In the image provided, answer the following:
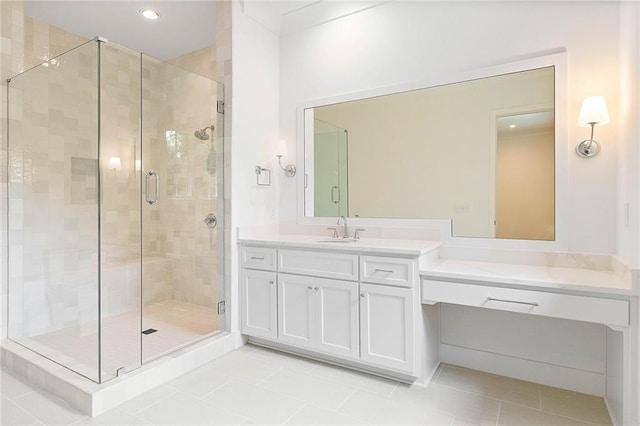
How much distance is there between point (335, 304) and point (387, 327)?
385mm

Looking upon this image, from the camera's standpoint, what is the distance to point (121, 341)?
7.72 feet

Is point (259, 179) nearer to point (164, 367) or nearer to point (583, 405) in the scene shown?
point (164, 367)

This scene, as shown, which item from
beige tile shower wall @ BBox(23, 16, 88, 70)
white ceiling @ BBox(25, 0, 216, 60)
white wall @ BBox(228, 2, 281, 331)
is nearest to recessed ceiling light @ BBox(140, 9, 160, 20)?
white ceiling @ BBox(25, 0, 216, 60)

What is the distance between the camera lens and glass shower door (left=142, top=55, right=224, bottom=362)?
2.66 meters

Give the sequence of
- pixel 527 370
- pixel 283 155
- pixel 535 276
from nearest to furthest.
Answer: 1. pixel 535 276
2. pixel 527 370
3. pixel 283 155

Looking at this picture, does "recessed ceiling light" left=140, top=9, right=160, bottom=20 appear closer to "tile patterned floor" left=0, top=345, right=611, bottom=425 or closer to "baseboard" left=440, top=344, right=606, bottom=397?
"tile patterned floor" left=0, top=345, right=611, bottom=425

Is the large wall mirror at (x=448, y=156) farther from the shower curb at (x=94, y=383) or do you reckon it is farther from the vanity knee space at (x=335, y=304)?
the shower curb at (x=94, y=383)

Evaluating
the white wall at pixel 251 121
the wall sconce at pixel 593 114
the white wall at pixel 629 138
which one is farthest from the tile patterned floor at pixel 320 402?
the wall sconce at pixel 593 114

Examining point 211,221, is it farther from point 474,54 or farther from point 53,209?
point 474,54

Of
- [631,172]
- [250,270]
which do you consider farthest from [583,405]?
[250,270]

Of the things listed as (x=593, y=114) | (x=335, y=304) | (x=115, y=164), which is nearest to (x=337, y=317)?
(x=335, y=304)

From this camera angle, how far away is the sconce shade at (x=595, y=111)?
199 centimetres

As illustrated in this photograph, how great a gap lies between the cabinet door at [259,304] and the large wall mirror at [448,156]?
2.54 feet

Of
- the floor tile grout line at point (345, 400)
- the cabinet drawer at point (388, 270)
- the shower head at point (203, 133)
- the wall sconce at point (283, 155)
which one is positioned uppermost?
the shower head at point (203, 133)
